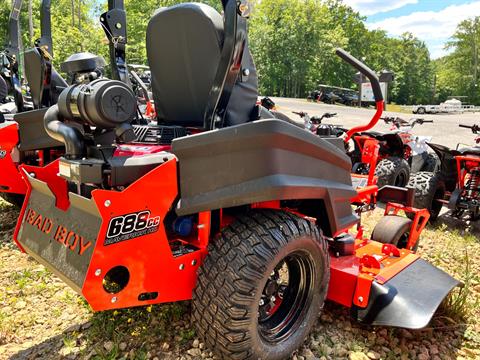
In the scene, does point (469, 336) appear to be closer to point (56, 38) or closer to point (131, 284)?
point (131, 284)

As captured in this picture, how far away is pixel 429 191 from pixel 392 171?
1.05 metres

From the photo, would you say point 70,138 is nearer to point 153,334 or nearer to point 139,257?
point 139,257

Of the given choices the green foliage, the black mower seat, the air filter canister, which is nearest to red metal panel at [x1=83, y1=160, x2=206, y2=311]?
the air filter canister

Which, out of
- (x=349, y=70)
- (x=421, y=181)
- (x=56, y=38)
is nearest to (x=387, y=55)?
(x=349, y=70)

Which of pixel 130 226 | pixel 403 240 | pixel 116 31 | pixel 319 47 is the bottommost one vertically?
pixel 403 240

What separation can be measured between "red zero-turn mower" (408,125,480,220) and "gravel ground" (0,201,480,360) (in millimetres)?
2106

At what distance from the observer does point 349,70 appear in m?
47.6

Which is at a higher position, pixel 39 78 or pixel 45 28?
pixel 45 28

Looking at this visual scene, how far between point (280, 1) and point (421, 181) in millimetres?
49024

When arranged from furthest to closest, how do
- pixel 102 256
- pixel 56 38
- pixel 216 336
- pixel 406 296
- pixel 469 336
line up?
pixel 56 38
pixel 469 336
pixel 406 296
pixel 216 336
pixel 102 256

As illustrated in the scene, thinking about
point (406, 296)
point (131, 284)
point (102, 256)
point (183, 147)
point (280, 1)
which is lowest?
point (406, 296)

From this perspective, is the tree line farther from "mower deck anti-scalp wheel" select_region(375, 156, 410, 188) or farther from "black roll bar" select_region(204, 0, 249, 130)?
"black roll bar" select_region(204, 0, 249, 130)

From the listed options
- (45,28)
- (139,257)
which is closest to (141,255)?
(139,257)

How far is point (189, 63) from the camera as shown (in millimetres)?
2453
